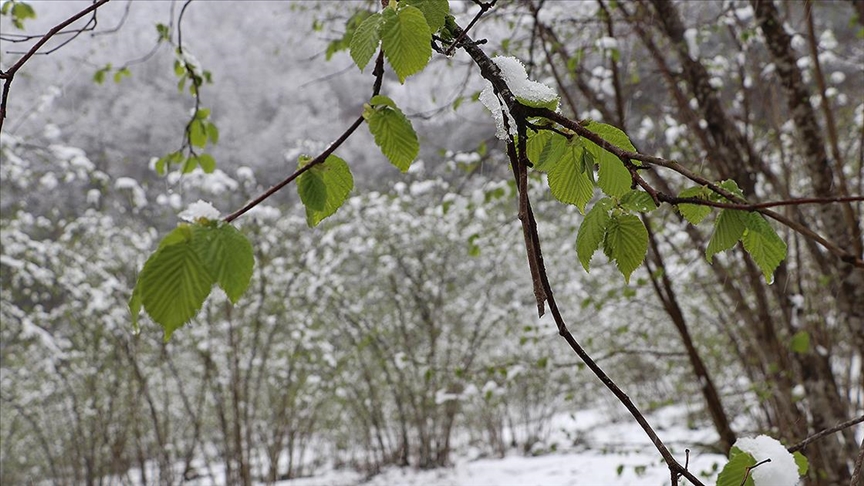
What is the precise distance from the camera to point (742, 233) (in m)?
0.55

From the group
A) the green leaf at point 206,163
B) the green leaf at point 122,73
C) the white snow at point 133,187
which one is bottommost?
the green leaf at point 206,163

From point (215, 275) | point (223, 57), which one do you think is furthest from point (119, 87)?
point (215, 275)

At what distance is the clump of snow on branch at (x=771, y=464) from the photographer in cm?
59

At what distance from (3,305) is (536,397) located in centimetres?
877

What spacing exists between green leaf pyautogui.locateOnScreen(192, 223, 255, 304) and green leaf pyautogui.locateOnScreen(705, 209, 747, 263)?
0.43 metres

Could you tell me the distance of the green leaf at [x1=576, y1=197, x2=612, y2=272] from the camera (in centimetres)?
55

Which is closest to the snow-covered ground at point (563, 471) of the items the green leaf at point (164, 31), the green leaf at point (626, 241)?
the green leaf at point (626, 241)

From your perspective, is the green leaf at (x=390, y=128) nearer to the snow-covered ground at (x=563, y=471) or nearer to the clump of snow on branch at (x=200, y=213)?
the clump of snow on branch at (x=200, y=213)

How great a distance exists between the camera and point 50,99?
5398mm

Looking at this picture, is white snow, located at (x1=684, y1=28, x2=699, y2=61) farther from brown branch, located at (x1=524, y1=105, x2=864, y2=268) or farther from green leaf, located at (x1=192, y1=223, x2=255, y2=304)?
green leaf, located at (x1=192, y1=223, x2=255, y2=304)

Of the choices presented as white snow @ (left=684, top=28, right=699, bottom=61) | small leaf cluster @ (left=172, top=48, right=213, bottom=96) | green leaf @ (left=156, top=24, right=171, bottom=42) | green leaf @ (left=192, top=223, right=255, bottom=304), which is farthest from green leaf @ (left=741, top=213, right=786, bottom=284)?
white snow @ (left=684, top=28, right=699, bottom=61)

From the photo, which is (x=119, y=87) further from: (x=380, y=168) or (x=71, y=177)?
(x=71, y=177)

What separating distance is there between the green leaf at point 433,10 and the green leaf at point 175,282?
1.04 feet

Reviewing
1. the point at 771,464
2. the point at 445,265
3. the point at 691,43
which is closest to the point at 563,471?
the point at 445,265
